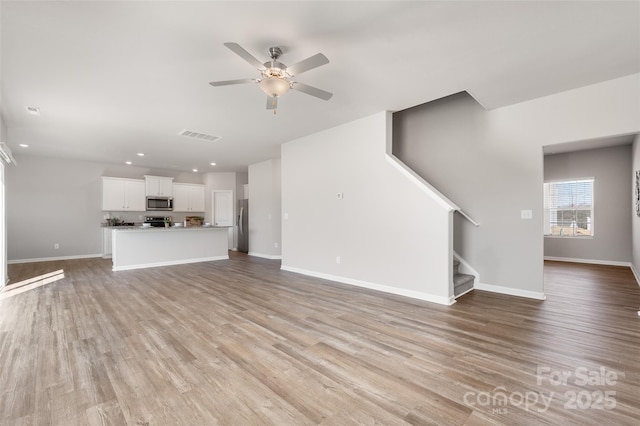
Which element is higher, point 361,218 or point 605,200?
point 605,200

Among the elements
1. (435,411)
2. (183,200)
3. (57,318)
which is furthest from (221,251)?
(435,411)

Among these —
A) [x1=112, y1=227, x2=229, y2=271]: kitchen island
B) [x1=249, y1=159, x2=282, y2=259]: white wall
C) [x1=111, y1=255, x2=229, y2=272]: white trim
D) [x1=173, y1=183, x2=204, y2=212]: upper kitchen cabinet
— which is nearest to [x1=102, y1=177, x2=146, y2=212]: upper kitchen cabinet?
Result: [x1=173, y1=183, x2=204, y2=212]: upper kitchen cabinet

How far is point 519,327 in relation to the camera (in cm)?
283

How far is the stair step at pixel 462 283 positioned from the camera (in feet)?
12.8

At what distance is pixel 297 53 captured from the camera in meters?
2.68

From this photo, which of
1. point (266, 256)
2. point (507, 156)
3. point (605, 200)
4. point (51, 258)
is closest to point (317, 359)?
point (507, 156)

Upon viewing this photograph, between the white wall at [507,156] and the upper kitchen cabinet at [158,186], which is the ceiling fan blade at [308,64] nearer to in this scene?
the white wall at [507,156]

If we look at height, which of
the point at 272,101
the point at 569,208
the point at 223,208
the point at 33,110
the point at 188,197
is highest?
the point at 33,110

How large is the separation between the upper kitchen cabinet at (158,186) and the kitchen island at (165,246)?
2571 millimetres

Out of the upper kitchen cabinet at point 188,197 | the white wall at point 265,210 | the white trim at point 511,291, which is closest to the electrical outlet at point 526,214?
the white trim at point 511,291

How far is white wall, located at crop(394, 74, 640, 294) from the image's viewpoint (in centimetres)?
331

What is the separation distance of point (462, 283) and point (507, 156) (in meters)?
1.92

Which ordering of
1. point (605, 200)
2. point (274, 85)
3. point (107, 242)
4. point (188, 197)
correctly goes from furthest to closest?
point (188, 197) → point (107, 242) → point (605, 200) → point (274, 85)

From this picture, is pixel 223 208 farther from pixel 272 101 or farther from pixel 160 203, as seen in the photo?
pixel 272 101
